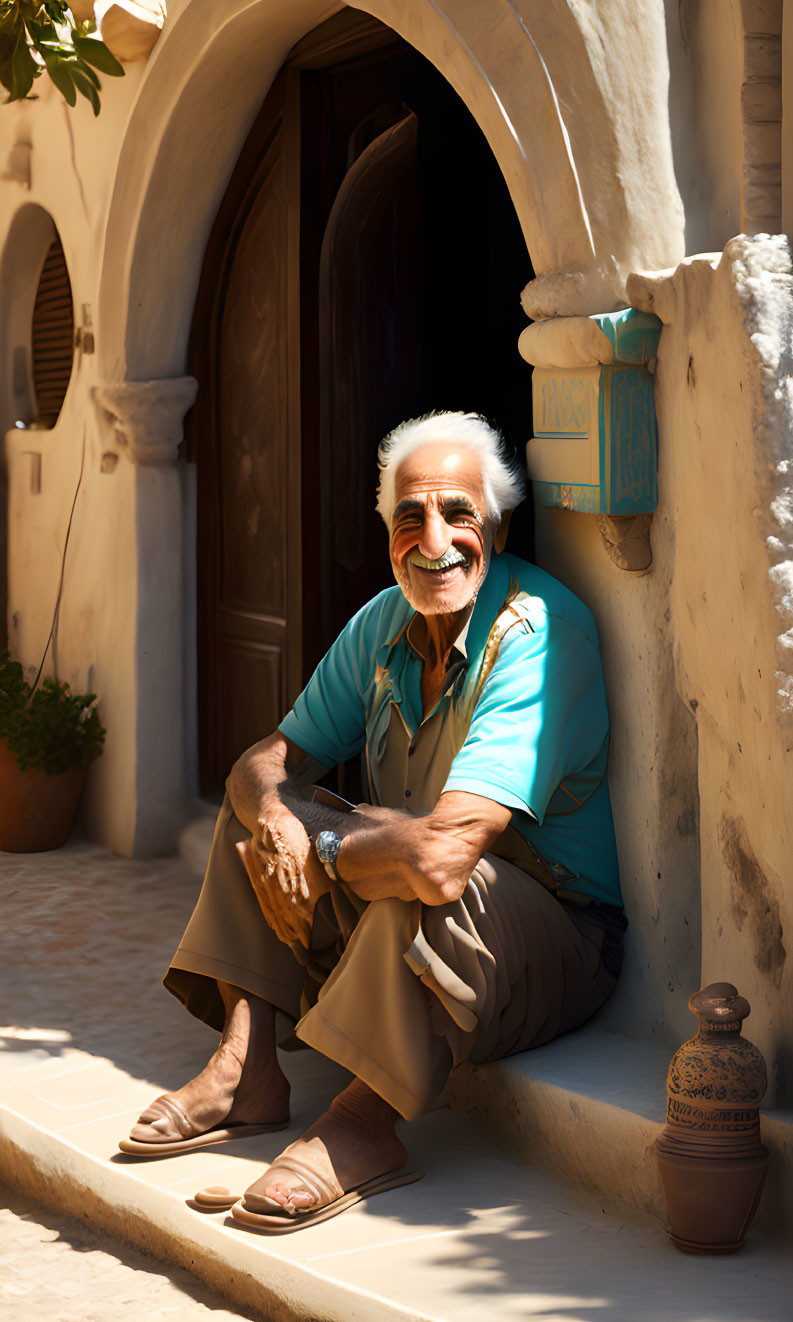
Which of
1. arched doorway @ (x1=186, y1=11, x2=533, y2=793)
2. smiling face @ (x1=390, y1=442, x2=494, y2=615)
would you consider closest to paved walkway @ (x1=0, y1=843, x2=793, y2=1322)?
smiling face @ (x1=390, y1=442, x2=494, y2=615)

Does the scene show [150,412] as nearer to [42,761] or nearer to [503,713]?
A: [42,761]

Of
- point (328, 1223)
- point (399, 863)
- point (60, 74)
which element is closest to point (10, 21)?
point (60, 74)

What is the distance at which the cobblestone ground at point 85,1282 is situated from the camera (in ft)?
8.93

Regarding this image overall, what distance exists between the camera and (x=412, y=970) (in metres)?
2.84

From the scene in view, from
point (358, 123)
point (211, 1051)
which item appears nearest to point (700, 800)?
point (211, 1051)

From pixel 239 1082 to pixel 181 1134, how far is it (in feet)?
0.50

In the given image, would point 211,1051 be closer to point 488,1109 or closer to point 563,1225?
point 488,1109

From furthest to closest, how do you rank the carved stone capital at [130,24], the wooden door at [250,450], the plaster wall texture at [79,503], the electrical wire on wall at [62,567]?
the electrical wire on wall at [62,567] < the plaster wall texture at [79,503] < the wooden door at [250,450] < the carved stone capital at [130,24]

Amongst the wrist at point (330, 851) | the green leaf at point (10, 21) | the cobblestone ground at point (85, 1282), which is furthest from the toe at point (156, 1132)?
the green leaf at point (10, 21)

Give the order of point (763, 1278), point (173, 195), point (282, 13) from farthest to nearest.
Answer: point (173, 195) → point (282, 13) → point (763, 1278)

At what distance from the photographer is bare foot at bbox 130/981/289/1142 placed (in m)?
3.16

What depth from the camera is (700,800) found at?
302 cm

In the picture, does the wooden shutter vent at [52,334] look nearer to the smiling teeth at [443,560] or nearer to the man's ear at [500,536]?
the man's ear at [500,536]

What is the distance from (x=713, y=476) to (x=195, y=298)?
3.14 m
